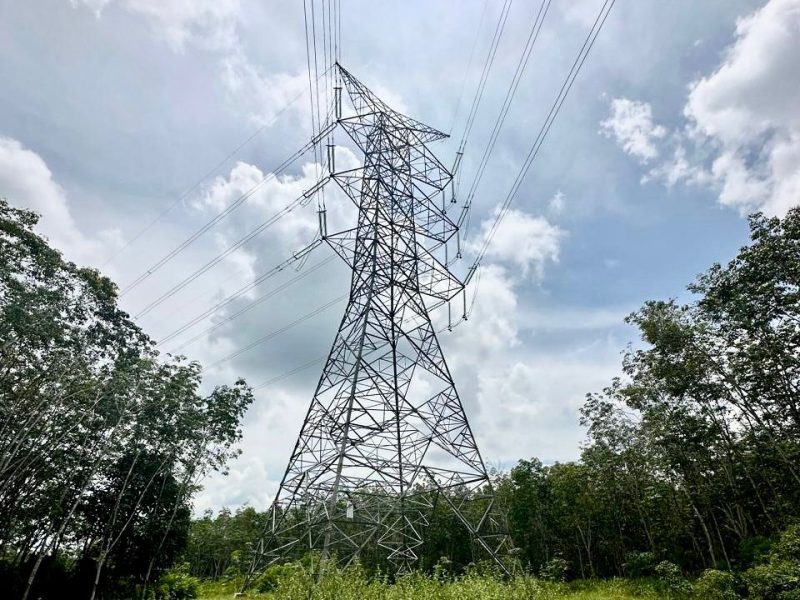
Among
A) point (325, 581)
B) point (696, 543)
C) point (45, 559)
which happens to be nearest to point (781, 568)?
point (325, 581)

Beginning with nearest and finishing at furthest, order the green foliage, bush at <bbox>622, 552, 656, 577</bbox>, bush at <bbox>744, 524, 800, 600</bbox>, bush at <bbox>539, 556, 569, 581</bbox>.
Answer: bush at <bbox>744, 524, 800, 600</bbox>
the green foliage
bush at <bbox>539, 556, 569, 581</bbox>
bush at <bbox>622, 552, 656, 577</bbox>

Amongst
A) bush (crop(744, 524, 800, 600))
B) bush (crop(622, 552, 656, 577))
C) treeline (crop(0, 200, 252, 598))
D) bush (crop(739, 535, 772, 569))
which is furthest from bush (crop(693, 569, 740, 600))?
treeline (crop(0, 200, 252, 598))

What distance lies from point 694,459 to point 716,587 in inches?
405

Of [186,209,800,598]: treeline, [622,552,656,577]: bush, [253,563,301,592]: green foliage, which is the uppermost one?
[186,209,800,598]: treeline

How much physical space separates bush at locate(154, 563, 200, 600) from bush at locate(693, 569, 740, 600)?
78.4ft

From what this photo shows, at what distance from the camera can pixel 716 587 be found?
1348 cm

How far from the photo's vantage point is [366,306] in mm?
14391

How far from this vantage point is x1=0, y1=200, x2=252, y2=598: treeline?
15.8 m

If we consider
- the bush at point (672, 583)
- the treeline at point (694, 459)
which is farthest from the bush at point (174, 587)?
the bush at point (672, 583)

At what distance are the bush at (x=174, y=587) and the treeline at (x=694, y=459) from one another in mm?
10063

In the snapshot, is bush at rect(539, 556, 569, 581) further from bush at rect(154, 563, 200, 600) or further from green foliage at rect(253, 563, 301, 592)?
bush at rect(154, 563, 200, 600)

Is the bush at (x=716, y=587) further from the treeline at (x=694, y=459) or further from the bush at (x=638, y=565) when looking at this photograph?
the bush at (x=638, y=565)

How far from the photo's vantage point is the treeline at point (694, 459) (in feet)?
51.3

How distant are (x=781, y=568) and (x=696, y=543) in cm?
1656
